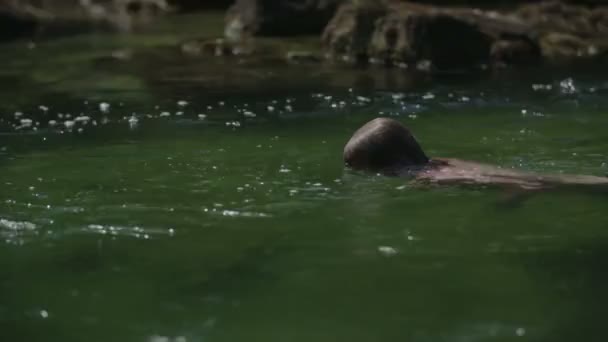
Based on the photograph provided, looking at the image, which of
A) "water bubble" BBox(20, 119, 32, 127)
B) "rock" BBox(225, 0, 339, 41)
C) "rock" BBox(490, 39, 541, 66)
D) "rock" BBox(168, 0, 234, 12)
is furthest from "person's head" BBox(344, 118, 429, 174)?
"rock" BBox(168, 0, 234, 12)

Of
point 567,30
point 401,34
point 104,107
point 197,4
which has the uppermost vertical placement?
point 401,34

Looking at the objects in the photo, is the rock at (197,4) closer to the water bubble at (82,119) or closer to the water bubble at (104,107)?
the water bubble at (104,107)

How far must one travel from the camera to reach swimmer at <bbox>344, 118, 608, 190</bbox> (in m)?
A: 8.30

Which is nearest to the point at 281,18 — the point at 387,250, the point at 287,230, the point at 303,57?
the point at 303,57

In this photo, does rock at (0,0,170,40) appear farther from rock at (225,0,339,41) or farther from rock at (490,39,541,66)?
rock at (490,39,541,66)

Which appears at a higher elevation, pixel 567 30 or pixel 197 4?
pixel 567 30

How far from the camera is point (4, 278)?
6211 mm

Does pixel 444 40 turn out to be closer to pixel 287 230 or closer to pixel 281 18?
pixel 281 18

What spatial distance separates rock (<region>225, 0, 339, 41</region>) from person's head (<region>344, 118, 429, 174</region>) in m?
12.1

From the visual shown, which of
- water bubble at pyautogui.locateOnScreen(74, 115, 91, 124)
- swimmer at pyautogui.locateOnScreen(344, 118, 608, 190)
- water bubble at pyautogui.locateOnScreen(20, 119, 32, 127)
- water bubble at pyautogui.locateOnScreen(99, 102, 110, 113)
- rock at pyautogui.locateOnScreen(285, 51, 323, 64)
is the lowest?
water bubble at pyautogui.locateOnScreen(99, 102, 110, 113)

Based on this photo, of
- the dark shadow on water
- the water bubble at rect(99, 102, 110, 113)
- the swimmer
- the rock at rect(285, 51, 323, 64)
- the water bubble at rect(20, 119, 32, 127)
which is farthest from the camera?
the rock at rect(285, 51, 323, 64)

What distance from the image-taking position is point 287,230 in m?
7.08

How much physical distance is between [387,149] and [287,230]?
1.84 metres

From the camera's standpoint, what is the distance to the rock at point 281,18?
20906 millimetres
